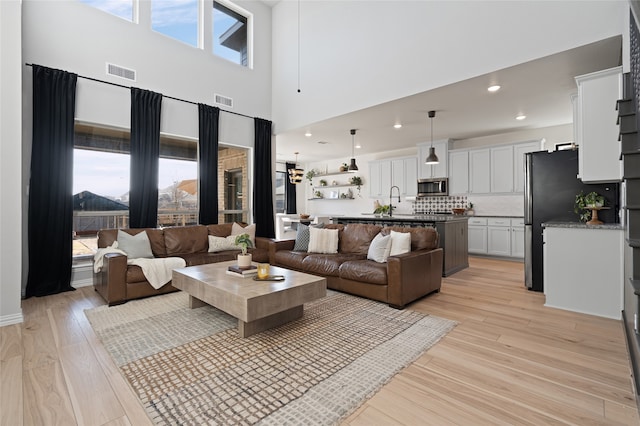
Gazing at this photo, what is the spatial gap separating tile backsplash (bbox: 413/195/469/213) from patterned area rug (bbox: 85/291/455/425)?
199 inches

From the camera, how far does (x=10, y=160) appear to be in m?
3.04

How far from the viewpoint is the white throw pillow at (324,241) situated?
4633mm

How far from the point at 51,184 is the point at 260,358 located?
3.84 meters

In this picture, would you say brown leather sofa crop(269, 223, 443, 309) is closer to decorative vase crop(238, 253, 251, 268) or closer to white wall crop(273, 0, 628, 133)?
decorative vase crop(238, 253, 251, 268)

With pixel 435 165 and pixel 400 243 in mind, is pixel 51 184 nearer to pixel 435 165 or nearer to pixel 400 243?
pixel 400 243

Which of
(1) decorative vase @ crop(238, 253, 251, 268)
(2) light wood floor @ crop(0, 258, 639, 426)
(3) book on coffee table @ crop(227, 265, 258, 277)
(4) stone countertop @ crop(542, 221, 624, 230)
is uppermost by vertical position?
(4) stone countertop @ crop(542, 221, 624, 230)

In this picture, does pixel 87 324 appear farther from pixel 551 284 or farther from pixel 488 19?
pixel 488 19

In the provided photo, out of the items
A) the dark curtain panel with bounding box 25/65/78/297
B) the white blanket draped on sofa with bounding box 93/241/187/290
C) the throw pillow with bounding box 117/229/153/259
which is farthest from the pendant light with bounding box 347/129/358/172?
the dark curtain panel with bounding box 25/65/78/297

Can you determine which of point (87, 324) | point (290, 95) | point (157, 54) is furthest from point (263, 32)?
point (87, 324)

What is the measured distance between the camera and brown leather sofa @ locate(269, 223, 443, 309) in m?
3.39

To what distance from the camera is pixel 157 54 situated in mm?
5109

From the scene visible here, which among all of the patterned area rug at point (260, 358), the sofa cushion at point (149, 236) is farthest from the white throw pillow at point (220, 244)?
the patterned area rug at point (260, 358)

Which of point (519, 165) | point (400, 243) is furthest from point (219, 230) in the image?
point (519, 165)

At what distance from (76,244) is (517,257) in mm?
7767
